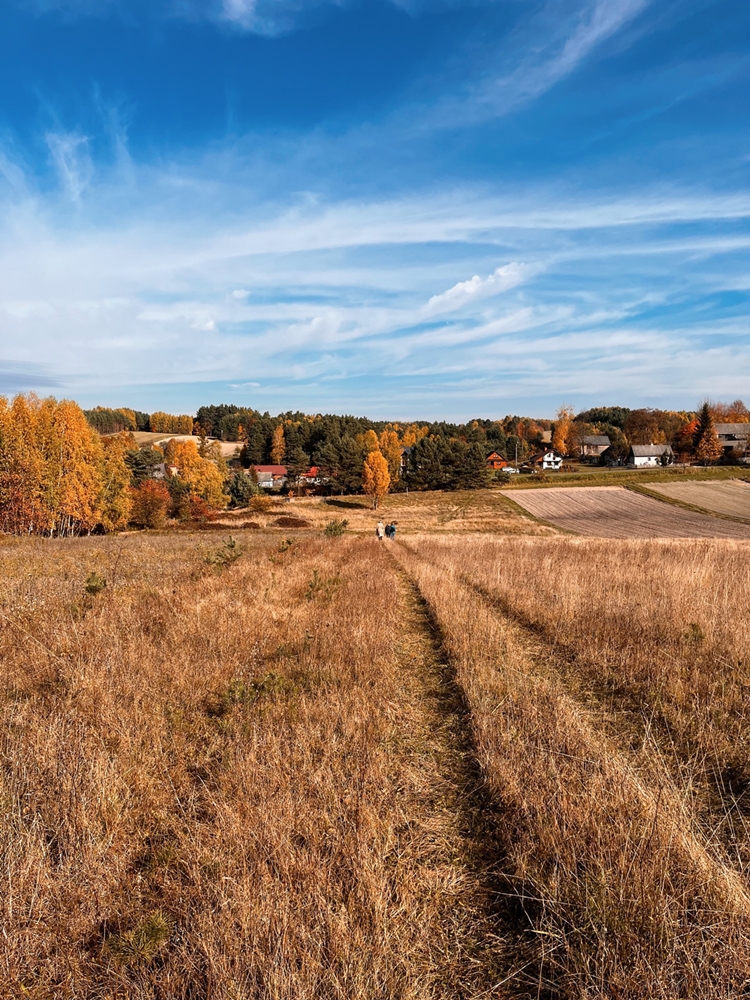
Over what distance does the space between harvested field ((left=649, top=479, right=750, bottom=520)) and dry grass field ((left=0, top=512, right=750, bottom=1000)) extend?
60.8 m

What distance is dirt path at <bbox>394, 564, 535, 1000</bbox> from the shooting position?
250cm

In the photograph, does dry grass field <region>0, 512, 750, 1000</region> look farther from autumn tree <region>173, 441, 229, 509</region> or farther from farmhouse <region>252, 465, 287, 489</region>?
farmhouse <region>252, 465, 287, 489</region>

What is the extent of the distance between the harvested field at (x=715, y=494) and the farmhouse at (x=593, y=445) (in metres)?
56.9

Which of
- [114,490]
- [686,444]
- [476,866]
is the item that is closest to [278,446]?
[114,490]

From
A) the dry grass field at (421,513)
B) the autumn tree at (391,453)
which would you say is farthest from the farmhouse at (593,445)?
the dry grass field at (421,513)

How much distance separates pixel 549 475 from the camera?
91.4 m

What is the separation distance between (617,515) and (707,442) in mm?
52084

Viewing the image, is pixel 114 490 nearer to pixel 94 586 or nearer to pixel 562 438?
pixel 94 586

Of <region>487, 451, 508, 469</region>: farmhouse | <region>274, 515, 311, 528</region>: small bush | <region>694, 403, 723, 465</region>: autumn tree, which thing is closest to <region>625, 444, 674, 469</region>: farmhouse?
<region>694, 403, 723, 465</region>: autumn tree

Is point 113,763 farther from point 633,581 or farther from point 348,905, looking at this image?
point 633,581

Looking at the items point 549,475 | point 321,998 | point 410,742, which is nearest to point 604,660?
point 410,742

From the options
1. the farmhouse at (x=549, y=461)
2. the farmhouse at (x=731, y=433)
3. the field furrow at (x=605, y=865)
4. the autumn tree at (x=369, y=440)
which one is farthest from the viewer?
the farmhouse at (x=549, y=461)

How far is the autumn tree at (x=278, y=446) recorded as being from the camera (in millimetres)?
130625

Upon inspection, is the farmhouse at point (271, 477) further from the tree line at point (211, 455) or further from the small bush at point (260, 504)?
the small bush at point (260, 504)
